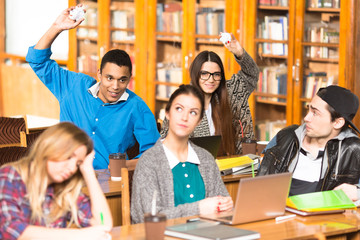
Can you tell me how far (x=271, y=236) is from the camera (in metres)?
2.38

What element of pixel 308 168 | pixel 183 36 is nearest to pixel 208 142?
pixel 308 168

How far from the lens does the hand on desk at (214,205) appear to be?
2.59 m

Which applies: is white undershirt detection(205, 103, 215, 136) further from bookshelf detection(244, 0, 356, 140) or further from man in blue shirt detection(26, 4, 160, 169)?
bookshelf detection(244, 0, 356, 140)

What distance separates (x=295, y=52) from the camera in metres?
5.89

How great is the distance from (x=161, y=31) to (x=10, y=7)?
137 inches

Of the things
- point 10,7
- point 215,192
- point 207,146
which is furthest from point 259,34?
point 10,7

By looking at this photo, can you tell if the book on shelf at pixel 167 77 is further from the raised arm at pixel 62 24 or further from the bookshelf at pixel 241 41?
the raised arm at pixel 62 24

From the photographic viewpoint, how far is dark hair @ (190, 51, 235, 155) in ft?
13.6

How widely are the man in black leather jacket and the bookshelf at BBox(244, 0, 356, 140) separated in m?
2.44

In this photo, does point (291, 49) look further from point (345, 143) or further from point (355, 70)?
point (345, 143)

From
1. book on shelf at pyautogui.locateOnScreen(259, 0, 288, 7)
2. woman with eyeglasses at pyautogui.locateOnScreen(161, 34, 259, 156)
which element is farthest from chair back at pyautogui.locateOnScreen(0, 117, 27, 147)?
book on shelf at pyautogui.locateOnScreen(259, 0, 288, 7)

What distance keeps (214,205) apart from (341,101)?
918 millimetres

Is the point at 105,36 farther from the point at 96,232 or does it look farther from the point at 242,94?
the point at 96,232

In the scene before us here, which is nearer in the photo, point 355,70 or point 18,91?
point 355,70
